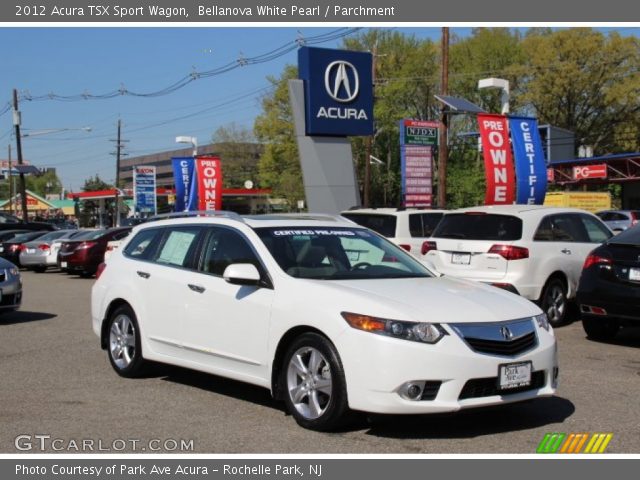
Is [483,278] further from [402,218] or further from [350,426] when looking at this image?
[350,426]

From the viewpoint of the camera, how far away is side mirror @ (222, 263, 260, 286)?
632cm

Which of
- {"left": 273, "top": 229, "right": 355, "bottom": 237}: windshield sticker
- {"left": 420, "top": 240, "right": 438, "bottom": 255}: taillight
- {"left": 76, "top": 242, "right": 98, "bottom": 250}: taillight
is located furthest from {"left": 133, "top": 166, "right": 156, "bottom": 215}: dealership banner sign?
{"left": 273, "top": 229, "right": 355, "bottom": 237}: windshield sticker

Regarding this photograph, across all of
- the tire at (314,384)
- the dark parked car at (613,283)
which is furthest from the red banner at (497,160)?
the tire at (314,384)

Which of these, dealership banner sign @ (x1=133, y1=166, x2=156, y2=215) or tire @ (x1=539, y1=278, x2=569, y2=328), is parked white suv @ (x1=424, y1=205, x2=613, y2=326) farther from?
dealership banner sign @ (x1=133, y1=166, x2=156, y2=215)

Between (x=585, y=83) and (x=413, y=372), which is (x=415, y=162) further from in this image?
(x=585, y=83)

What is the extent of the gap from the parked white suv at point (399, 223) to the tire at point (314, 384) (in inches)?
326

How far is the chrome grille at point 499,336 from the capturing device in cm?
560

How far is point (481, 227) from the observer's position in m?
11.5

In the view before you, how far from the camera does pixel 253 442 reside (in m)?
5.58

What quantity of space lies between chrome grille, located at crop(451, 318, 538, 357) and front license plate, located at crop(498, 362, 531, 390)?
93 millimetres

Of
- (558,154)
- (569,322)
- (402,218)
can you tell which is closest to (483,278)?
(569,322)

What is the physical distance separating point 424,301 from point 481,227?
5.95m

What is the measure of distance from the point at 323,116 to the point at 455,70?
144 ft

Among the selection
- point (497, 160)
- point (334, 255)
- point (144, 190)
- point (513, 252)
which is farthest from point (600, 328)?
point (144, 190)
